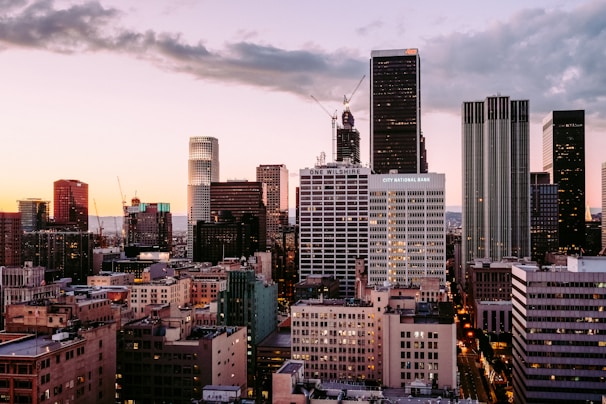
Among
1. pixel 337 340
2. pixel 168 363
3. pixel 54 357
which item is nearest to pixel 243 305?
pixel 337 340

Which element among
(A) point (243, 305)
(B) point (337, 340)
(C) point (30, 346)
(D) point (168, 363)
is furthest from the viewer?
(A) point (243, 305)

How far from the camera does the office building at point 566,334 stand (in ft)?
417

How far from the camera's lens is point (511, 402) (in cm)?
15100

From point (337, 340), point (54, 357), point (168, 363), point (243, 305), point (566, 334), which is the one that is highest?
point (54, 357)

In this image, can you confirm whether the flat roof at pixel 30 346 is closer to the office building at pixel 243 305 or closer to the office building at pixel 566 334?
the office building at pixel 243 305

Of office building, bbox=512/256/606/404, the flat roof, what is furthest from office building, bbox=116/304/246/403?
office building, bbox=512/256/606/404

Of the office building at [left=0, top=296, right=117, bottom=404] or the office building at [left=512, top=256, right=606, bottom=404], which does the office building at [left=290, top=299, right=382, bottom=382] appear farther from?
the office building at [left=0, top=296, right=117, bottom=404]

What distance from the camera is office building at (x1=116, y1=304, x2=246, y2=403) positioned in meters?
116

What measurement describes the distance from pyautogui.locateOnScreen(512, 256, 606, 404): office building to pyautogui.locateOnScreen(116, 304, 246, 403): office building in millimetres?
60739

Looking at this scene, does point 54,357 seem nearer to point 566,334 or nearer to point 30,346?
point 30,346

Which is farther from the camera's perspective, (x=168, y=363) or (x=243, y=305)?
(x=243, y=305)

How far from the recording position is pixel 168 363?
386 ft

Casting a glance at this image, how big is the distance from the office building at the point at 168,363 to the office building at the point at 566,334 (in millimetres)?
→ 60739

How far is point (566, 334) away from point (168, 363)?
A: 78689 mm
